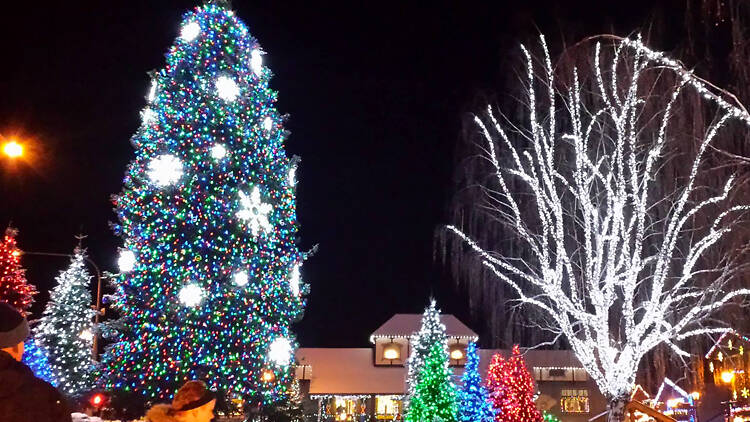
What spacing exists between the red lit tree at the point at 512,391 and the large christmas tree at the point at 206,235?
12.6 meters

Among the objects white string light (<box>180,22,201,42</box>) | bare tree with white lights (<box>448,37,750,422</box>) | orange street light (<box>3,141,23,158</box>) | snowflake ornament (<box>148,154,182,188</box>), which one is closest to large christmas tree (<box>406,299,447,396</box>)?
bare tree with white lights (<box>448,37,750,422</box>)

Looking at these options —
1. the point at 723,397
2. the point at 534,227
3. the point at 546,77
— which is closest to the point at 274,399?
the point at 534,227

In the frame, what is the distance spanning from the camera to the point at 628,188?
52.7ft

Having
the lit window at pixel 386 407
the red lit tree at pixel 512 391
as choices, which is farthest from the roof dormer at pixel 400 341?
the red lit tree at pixel 512 391

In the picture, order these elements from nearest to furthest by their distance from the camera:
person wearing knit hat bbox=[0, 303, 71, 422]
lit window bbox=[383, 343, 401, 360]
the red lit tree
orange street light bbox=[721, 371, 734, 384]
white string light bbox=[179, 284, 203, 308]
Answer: person wearing knit hat bbox=[0, 303, 71, 422] → white string light bbox=[179, 284, 203, 308] → the red lit tree → orange street light bbox=[721, 371, 734, 384] → lit window bbox=[383, 343, 401, 360]

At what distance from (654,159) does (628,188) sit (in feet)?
7.34

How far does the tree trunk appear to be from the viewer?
14930mm

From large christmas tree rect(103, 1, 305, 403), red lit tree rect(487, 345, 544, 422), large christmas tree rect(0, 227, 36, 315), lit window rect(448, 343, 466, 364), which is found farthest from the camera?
lit window rect(448, 343, 466, 364)

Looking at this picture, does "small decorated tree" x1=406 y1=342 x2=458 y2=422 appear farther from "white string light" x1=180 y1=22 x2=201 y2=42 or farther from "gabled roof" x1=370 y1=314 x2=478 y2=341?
"white string light" x1=180 y1=22 x2=201 y2=42

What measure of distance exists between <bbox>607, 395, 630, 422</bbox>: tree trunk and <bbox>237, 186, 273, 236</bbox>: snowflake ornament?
9.71m

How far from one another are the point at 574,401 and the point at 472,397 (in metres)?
21.6

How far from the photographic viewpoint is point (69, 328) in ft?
104

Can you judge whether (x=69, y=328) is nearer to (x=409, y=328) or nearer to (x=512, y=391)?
(x=512, y=391)

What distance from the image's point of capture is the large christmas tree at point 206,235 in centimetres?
1470
